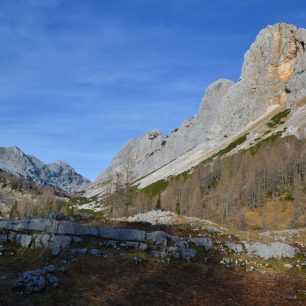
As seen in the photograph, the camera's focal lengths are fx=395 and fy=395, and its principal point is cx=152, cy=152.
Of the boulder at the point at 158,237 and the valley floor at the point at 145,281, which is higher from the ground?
the boulder at the point at 158,237

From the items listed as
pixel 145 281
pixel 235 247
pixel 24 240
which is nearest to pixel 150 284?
pixel 145 281

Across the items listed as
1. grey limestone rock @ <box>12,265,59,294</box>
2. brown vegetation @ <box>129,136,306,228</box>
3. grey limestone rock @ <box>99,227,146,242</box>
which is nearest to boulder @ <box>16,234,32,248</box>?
grey limestone rock @ <box>99,227,146,242</box>

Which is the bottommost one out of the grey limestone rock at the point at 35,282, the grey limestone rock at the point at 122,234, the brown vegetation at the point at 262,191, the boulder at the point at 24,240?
the grey limestone rock at the point at 35,282

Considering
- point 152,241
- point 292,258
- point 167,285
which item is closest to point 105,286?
point 167,285

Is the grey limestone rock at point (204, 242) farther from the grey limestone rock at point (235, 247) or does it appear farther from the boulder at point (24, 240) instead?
the boulder at point (24, 240)

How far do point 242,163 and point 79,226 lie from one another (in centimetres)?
16395

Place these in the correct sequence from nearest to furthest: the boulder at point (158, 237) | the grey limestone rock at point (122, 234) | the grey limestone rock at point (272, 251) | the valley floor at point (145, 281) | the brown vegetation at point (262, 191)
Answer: the valley floor at point (145, 281) < the grey limestone rock at point (272, 251) < the boulder at point (158, 237) < the grey limestone rock at point (122, 234) < the brown vegetation at point (262, 191)

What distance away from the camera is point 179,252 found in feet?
102

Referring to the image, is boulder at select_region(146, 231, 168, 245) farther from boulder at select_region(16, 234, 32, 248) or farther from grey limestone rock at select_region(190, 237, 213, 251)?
boulder at select_region(16, 234, 32, 248)

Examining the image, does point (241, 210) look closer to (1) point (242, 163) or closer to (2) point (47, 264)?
(1) point (242, 163)

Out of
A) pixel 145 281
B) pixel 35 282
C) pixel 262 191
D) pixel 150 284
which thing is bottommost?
pixel 35 282

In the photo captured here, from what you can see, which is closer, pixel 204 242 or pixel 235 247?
pixel 235 247

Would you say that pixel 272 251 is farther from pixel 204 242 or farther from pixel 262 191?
pixel 262 191

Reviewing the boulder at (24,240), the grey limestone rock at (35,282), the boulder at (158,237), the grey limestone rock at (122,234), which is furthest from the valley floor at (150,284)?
the grey limestone rock at (122,234)
